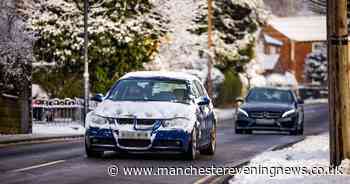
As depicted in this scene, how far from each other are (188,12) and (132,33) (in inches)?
382

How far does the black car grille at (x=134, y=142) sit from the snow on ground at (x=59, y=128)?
12.5 meters

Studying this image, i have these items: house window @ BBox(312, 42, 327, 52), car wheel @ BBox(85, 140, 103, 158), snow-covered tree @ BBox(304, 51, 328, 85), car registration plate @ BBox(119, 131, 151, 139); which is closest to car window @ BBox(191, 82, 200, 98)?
car registration plate @ BBox(119, 131, 151, 139)

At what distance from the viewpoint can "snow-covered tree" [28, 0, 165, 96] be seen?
→ 111 ft

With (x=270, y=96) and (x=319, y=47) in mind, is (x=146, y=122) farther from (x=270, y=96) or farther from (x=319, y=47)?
(x=319, y=47)

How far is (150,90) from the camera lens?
1578 cm

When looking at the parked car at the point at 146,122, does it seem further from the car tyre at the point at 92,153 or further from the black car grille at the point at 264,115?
the black car grille at the point at 264,115

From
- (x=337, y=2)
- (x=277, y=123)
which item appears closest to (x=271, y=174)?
(x=337, y=2)

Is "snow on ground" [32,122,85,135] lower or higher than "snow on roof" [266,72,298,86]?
lower

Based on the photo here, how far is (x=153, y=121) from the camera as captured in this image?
14461 mm

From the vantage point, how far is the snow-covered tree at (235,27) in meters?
53.1

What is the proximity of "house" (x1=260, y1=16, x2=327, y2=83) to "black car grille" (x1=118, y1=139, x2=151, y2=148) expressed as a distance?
8851 cm

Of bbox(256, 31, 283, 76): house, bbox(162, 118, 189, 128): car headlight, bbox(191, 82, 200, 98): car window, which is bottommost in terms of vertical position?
bbox(162, 118, 189, 128): car headlight

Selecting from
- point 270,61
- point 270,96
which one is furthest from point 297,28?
point 270,96

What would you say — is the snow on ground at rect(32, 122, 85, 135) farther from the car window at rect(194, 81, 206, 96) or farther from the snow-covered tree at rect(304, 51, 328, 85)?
the snow-covered tree at rect(304, 51, 328, 85)
